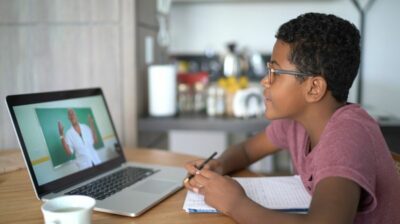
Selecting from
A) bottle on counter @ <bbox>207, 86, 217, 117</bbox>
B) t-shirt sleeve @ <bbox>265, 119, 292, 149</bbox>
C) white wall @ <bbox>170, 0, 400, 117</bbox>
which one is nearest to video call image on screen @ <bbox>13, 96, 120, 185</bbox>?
t-shirt sleeve @ <bbox>265, 119, 292, 149</bbox>

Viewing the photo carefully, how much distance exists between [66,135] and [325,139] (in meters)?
0.65

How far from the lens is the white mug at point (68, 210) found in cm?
66

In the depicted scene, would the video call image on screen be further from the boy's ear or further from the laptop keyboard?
the boy's ear

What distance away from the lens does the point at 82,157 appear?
3.52 feet

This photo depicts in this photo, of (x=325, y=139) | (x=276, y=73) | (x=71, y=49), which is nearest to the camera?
(x=325, y=139)

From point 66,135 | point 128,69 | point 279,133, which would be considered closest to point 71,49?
point 128,69

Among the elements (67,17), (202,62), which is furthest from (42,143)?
A: (202,62)

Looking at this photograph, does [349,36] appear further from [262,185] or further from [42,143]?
[42,143]

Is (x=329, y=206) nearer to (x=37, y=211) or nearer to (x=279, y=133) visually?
(x=279, y=133)

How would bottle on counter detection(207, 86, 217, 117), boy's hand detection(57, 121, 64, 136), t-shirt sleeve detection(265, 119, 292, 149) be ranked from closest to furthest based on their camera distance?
boy's hand detection(57, 121, 64, 136)
t-shirt sleeve detection(265, 119, 292, 149)
bottle on counter detection(207, 86, 217, 117)

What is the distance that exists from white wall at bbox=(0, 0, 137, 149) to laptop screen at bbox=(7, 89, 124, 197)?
548mm

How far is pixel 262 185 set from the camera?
3.37 ft

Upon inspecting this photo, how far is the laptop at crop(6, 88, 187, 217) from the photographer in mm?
915

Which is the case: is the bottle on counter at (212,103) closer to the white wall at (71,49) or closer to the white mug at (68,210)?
the white wall at (71,49)
